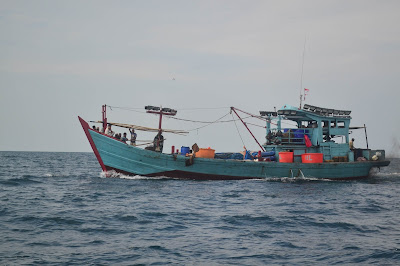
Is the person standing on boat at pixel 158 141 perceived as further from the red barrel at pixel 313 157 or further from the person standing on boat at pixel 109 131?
the red barrel at pixel 313 157

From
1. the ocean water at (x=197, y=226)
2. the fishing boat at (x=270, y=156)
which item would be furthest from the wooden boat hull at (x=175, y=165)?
the ocean water at (x=197, y=226)

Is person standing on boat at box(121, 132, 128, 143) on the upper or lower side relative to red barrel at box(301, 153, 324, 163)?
upper

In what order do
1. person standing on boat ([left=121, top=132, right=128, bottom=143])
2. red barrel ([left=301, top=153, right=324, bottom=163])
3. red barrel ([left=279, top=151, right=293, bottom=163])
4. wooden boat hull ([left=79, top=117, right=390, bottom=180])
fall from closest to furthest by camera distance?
1. wooden boat hull ([left=79, top=117, right=390, bottom=180])
2. person standing on boat ([left=121, top=132, right=128, bottom=143])
3. red barrel ([left=279, top=151, right=293, bottom=163])
4. red barrel ([left=301, top=153, right=324, bottom=163])

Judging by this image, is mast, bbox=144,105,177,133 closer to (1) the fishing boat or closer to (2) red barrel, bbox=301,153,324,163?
(1) the fishing boat

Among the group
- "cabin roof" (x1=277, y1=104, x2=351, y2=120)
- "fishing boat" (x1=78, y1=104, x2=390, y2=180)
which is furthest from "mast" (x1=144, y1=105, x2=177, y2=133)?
"cabin roof" (x1=277, y1=104, x2=351, y2=120)

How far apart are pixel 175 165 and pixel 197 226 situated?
13485 mm

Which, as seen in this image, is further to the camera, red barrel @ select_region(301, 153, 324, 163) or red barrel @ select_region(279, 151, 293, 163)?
red barrel @ select_region(301, 153, 324, 163)

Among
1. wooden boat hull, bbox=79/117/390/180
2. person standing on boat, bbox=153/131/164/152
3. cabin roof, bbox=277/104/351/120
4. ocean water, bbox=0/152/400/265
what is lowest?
ocean water, bbox=0/152/400/265

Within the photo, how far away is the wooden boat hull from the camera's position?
27.0 metres

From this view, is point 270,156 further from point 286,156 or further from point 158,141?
point 158,141

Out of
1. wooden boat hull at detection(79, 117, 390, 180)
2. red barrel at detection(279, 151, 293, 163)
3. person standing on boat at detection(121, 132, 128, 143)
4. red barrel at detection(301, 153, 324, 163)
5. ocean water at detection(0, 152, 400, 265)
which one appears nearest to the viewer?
ocean water at detection(0, 152, 400, 265)

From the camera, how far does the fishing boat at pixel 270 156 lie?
89.0 feet

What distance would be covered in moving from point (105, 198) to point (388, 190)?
692 inches

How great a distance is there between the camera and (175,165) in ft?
88.7
